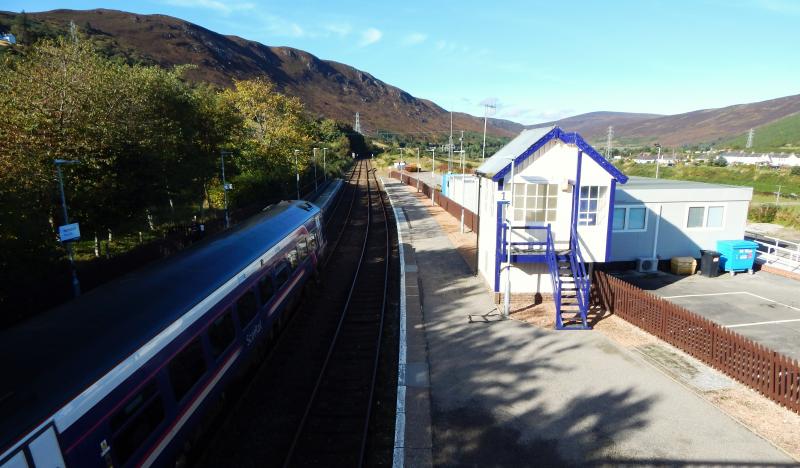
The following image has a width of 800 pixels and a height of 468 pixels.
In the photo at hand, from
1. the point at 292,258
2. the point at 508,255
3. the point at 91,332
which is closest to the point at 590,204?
the point at 508,255

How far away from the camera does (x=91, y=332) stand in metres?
6.27

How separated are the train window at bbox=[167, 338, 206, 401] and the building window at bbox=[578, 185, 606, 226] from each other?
42.3ft

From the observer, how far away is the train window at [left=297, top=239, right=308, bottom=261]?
15495mm

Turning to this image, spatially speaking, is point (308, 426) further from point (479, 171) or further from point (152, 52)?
point (152, 52)

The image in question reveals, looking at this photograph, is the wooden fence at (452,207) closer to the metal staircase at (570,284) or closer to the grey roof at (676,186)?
the metal staircase at (570,284)

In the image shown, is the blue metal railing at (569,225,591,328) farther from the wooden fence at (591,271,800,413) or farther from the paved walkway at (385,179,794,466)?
the wooden fence at (591,271,800,413)

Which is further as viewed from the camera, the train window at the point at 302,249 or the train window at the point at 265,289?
the train window at the point at 302,249

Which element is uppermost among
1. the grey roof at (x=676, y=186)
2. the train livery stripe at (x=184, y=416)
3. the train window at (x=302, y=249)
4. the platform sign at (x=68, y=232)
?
the grey roof at (x=676, y=186)

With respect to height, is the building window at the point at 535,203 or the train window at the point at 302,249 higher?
the building window at the point at 535,203

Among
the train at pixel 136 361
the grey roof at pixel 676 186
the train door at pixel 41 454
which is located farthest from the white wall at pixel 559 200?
the train door at pixel 41 454

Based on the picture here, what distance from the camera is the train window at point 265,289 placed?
11.4 metres

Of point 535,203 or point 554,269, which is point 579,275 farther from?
point 535,203

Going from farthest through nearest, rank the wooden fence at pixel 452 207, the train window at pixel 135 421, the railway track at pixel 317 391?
the wooden fence at pixel 452 207 → the railway track at pixel 317 391 → the train window at pixel 135 421

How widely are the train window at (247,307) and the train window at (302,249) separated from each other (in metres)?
4.64
